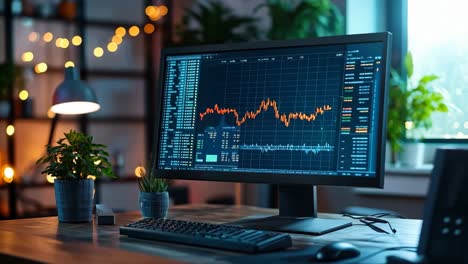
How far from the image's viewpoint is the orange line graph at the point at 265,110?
1.85 m

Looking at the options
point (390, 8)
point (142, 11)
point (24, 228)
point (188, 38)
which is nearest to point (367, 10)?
point (390, 8)

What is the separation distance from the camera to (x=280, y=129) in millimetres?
1901

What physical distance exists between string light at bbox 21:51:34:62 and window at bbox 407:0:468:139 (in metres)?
2.69

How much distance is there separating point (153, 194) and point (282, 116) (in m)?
0.48

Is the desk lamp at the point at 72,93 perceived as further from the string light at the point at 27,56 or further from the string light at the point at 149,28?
the string light at the point at 149,28

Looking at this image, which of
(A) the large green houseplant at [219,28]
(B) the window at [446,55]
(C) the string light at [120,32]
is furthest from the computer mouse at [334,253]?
(C) the string light at [120,32]

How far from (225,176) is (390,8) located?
8.15 ft

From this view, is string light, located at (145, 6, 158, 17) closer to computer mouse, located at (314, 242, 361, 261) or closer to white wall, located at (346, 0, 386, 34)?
white wall, located at (346, 0, 386, 34)

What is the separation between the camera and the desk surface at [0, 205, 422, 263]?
1439mm

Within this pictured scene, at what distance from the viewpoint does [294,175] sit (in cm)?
186

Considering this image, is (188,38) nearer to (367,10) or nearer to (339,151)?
(367,10)

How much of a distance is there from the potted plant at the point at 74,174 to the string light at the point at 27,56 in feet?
10.7

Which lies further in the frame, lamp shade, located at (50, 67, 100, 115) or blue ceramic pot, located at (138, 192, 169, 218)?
lamp shade, located at (50, 67, 100, 115)

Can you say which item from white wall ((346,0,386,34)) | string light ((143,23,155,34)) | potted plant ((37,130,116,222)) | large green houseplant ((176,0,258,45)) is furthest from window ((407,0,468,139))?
string light ((143,23,155,34))
